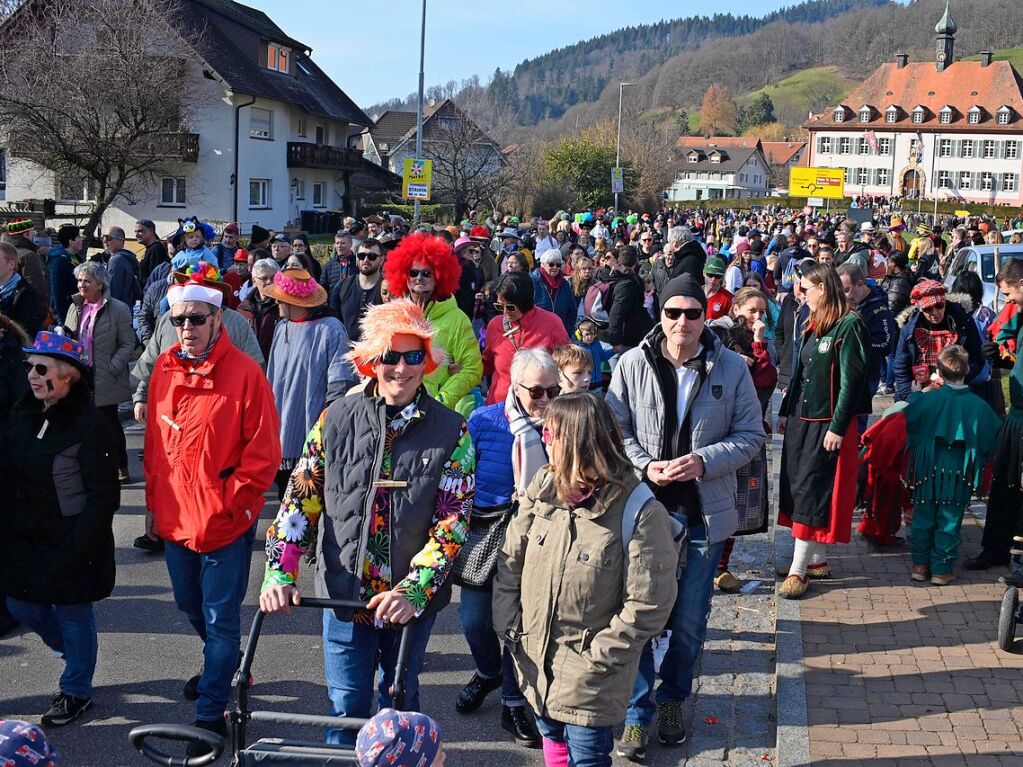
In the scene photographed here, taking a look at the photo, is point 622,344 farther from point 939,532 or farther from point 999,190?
point 999,190

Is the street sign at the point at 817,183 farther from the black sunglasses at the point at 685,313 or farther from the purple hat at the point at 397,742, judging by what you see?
the purple hat at the point at 397,742

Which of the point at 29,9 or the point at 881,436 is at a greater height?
the point at 29,9

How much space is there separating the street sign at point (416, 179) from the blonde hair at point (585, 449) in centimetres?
1906

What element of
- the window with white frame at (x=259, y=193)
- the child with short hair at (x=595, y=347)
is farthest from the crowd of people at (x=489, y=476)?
the window with white frame at (x=259, y=193)

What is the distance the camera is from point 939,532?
7.11 m

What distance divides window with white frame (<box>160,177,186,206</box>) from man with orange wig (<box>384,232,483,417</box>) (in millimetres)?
38836

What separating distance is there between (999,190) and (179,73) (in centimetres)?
8530

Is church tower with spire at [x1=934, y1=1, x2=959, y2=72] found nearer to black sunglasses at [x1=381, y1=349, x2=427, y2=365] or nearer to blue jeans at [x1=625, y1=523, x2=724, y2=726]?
blue jeans at [x1=625, y1=523, x2=724, y2=726]

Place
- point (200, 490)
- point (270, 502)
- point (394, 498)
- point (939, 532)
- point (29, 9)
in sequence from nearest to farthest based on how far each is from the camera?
point (394, 498) < point (200, 490) < point (939, 532) < point (270, 502) < point (29, 9)

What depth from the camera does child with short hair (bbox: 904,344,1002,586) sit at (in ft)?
23.0

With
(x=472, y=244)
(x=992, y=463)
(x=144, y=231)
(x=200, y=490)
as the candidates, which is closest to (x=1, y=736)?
(x=200, y=490)

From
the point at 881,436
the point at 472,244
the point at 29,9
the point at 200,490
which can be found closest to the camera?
the point at 200,490

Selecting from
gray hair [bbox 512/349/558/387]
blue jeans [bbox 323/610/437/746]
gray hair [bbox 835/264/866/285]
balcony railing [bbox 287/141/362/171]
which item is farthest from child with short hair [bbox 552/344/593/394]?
balcony railing [bbox 287/141/362/171]

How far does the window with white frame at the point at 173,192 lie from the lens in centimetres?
4353
